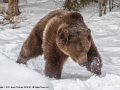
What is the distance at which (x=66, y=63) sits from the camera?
686 centimetres

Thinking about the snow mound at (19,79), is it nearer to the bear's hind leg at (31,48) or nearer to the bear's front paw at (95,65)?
the bear's front paw at (95,65)

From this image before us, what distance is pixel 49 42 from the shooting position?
16.2 feet

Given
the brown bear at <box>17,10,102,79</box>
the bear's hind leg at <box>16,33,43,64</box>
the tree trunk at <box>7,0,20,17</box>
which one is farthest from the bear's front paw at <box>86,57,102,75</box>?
the tree trunk at <box>7,0,20,17</box>

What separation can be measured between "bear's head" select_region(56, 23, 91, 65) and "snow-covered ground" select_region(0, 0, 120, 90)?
359 millimetres

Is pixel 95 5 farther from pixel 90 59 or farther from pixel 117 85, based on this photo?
pixel 117 85

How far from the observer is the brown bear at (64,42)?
14.9 feet

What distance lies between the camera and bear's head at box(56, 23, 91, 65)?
4.50 m

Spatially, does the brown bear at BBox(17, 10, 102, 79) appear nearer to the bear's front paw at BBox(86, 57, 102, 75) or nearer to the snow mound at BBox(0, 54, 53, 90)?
the bear's front paw at BBox(86, 57, 102, 75)

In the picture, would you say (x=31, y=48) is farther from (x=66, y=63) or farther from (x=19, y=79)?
(x=19, y=79)

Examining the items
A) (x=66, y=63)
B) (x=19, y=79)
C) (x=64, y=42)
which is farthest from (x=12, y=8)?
(x=19, y=79)

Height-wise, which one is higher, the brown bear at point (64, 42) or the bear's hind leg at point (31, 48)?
the brown bear at point (64, 42)

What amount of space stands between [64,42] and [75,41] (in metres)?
0.18

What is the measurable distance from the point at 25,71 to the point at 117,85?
3.49ft

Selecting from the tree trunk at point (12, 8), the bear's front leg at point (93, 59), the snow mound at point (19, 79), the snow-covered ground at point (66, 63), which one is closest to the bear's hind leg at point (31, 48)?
the snow-covered ground at point (66, 63)
